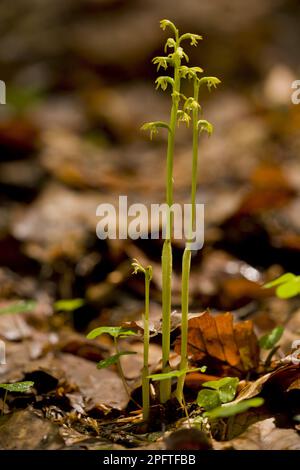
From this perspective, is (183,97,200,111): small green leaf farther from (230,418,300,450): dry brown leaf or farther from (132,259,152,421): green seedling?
(230,418,300,450): dry brown leaf

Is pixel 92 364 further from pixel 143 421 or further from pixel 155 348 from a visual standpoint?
pixel 143 421

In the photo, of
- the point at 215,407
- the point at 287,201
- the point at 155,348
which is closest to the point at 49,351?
the point at 155,348

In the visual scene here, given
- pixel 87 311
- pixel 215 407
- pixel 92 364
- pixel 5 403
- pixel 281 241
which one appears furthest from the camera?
pixel 281 241

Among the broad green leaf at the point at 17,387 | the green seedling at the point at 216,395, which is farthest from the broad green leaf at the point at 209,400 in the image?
the broad green leaf at the point at 17,387

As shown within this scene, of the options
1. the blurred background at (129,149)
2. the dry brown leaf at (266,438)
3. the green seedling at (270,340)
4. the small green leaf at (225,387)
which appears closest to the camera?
the dry brown leaf at (266,438)

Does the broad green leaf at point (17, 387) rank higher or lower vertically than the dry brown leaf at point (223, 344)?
lower

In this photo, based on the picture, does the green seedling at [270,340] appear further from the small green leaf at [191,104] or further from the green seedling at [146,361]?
the small green leaf at [191,104]

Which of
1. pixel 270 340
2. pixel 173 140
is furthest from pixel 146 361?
pixel 173 140
